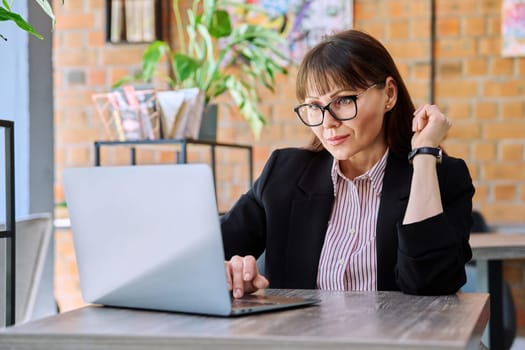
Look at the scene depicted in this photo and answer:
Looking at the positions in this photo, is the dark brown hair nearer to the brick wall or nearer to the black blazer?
the black blazer

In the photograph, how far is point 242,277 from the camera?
5.17 ft

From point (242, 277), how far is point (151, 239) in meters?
0.32

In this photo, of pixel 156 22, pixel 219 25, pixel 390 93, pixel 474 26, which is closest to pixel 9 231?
pixel 390 93

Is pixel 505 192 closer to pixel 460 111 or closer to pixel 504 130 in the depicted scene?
pixel 504 130

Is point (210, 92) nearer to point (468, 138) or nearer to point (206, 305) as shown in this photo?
point (468, 138)

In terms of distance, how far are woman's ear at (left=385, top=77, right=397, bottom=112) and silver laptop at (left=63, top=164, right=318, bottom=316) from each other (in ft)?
2.36

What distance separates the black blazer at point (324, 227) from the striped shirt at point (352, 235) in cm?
2

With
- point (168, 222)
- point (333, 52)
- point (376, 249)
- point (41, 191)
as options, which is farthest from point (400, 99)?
point (41, 191)

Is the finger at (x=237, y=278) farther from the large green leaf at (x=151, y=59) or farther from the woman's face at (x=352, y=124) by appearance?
the large green leaf at (x=151, y=59)

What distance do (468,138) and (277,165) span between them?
7.07 ft

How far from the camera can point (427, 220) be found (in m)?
1.66

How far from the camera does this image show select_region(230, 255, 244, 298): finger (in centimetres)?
155

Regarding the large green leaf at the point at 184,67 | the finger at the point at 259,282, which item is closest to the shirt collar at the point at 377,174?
the finger at the point at 259,282

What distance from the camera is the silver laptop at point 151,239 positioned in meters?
1.25
